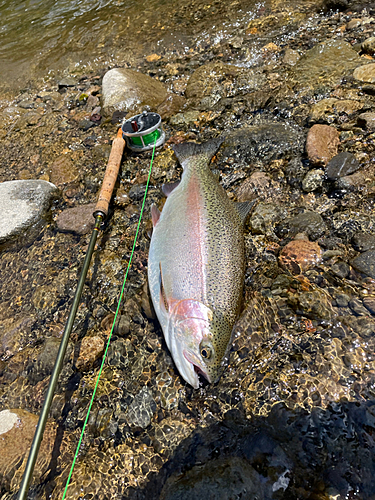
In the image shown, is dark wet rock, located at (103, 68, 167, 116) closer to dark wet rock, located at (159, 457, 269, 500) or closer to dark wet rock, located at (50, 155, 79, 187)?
dark wet rock, located at (50, 155, 79, 187)

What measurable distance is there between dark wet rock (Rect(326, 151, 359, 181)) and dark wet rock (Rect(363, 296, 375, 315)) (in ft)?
5.78

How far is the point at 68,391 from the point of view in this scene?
3.03 metres

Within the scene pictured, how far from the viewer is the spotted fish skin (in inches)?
111

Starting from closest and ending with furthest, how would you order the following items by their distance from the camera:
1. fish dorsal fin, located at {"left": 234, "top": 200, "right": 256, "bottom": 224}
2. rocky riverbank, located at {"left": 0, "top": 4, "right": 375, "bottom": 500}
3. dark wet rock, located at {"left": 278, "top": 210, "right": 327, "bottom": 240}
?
rocky riverbank, located at {"left": 0, "top": 4, "right": 375, "bottom": 500} → dark wet rock, located at {"left": 278, "top": 210, "right": 327, "bottom": 240} → fish dorsal fin, located at {"left": 234, "top": 200, "right": 256, "bottom": 224}

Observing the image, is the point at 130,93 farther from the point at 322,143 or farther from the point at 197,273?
the point at 197,273

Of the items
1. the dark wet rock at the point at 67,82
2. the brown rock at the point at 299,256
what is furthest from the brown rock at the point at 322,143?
the dark wet rock at the point at 67,82

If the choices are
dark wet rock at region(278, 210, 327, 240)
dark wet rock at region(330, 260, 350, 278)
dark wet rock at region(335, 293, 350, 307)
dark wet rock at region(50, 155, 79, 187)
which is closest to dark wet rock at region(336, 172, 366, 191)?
dark wet rock at region(278, 210, 327, 240)

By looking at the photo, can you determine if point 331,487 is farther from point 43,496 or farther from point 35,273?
point 35,273

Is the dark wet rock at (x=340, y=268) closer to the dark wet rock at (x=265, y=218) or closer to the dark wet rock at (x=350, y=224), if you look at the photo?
the dark wet rock at (x=350, y=224)

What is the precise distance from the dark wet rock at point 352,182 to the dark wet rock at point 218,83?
290 cm

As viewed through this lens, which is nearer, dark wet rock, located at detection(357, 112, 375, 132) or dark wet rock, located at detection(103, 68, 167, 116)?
dark wet rock, located at detection(357, 112, 375, 132)

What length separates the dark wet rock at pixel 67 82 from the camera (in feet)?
24.1

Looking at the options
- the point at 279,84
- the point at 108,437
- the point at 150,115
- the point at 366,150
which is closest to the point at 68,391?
the point at 108,437

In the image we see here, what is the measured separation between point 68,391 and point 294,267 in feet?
8.70
